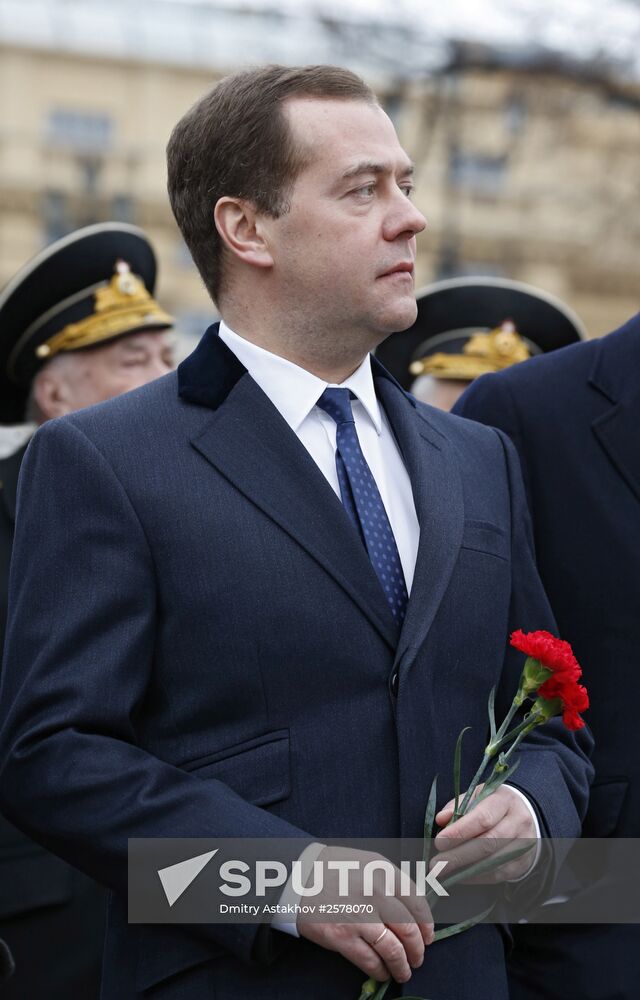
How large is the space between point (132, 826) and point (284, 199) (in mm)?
1088

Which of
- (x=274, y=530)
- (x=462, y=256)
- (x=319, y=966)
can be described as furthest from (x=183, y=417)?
(x=462, y=256)

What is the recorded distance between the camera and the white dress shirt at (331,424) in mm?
2668

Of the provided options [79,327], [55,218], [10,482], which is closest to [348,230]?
[10,482]

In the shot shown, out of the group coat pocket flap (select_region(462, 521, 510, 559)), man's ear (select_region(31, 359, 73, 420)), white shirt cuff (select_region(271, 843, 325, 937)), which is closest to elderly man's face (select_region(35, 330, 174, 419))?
man's ear (select_region(31, 359, 73, 420))

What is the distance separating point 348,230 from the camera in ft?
8.76

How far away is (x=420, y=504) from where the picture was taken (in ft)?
8.73

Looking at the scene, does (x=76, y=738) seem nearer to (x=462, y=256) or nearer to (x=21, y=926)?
(x=21, y=926)

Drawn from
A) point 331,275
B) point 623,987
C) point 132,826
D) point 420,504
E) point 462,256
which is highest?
point 331,275

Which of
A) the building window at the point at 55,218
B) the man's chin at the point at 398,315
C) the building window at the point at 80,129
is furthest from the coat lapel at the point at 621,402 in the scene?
the building window at the point at 80,129

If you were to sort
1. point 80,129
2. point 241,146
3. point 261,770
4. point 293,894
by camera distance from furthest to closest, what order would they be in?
point 80,129
point 241,146
point 261,770
point 293,894

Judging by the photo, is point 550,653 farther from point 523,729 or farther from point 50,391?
point 50,391

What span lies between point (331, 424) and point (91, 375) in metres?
2.12

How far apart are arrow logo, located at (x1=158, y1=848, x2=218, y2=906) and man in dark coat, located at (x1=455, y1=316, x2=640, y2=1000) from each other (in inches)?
38.2

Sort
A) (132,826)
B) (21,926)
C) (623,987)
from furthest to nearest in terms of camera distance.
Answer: (21,926) → (623,987) → (132,826)
